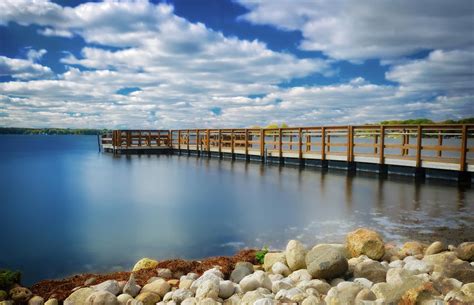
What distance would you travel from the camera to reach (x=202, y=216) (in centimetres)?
974

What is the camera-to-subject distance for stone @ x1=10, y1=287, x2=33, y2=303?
177 inches

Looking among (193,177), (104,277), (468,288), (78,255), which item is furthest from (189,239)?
(193,177)

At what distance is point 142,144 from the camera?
117ft

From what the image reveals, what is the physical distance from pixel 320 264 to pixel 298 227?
3.44m

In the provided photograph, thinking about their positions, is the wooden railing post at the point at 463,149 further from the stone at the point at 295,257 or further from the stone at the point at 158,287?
the stone at the point at 158,287

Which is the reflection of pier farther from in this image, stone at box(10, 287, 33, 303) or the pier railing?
stone at box(10, 287, 33, 303)

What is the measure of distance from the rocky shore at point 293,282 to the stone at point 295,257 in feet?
0.04

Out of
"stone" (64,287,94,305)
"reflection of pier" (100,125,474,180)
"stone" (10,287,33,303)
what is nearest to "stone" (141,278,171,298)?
"stone" (64,287,94,305)

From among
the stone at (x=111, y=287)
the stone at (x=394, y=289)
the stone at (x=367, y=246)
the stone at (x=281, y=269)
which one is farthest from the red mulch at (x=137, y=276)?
the stone at (x=394, y=289)

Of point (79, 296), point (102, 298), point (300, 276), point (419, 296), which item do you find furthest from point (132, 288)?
point (419, 296)

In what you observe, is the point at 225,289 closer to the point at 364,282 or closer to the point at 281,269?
the point at 281,269

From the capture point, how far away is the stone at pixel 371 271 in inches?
186

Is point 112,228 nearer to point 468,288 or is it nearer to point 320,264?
point 320,264

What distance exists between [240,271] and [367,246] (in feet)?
6.25
